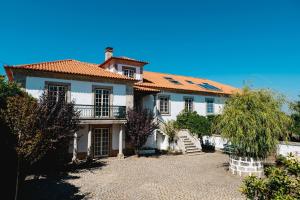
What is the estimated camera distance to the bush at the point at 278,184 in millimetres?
4402

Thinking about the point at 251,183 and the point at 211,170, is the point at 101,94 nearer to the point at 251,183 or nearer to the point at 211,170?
the point at 211,170

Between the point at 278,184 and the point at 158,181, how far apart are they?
22.1ft

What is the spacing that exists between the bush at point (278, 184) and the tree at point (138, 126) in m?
11.3

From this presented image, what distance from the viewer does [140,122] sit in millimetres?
16172

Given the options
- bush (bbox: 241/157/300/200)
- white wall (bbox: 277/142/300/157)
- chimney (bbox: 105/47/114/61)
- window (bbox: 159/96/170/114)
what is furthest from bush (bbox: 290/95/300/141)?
chimney (bbox: 105/47/114/61)

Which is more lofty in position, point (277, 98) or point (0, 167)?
point (277, 98)

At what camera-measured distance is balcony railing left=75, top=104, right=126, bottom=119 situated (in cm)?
1555

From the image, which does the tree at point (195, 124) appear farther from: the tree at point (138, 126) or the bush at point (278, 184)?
the bush at point (278, 184)

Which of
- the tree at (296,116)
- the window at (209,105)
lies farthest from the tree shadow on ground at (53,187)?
the tree at (296,116)

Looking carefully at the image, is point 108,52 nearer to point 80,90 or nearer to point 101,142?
point 80,90

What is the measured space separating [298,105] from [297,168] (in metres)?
16.3

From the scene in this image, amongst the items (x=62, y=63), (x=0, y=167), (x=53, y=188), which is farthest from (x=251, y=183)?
(x=62, y=63)

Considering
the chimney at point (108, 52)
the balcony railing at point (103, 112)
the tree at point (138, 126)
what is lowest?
the tree at point (138, 126)

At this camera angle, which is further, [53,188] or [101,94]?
[101,94]
